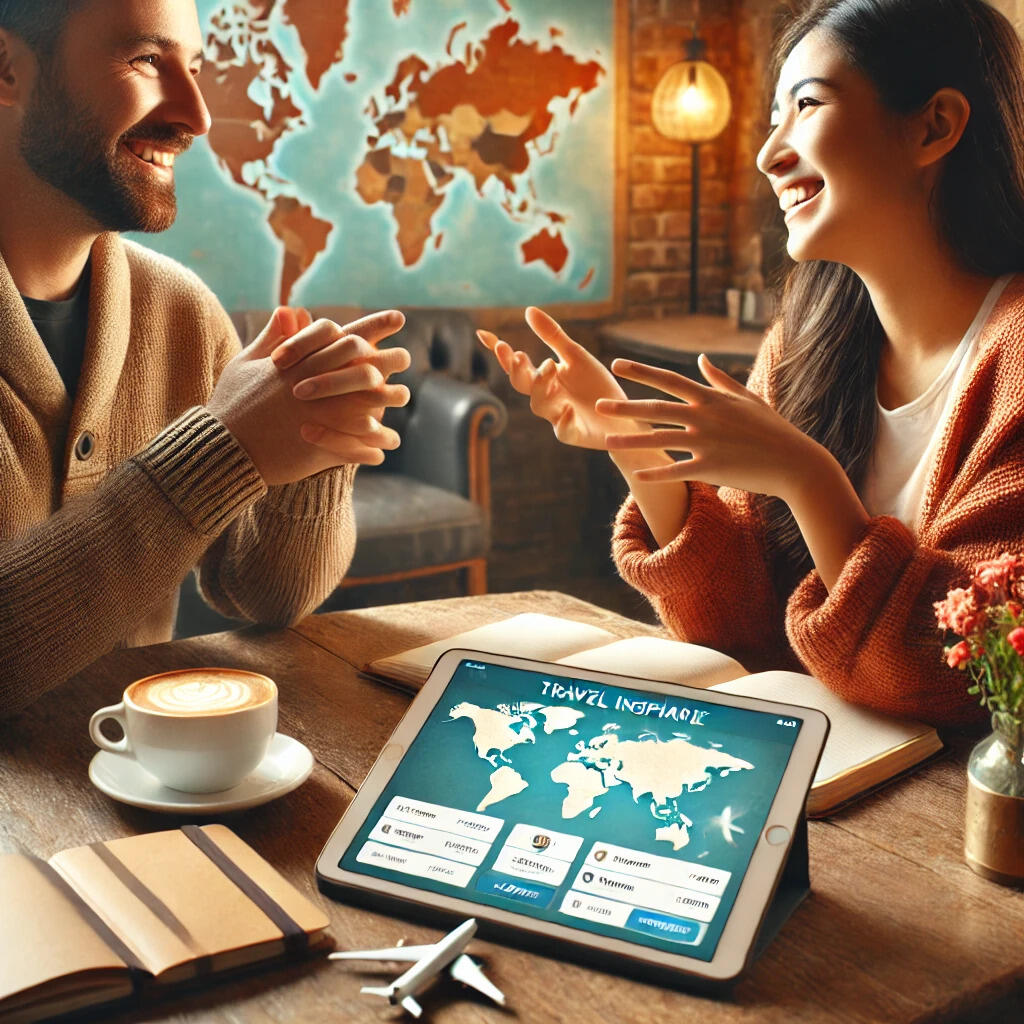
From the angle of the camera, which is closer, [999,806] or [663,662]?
[999,806]

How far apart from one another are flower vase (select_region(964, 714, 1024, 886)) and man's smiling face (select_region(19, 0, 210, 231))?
1.16 meters

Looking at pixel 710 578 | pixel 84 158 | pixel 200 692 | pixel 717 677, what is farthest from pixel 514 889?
pixel 84 158

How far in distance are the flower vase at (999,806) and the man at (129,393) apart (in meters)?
0.65

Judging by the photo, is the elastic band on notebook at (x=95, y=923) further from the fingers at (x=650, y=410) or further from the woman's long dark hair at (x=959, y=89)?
the woman's long dark hair at (x=959, y=89)

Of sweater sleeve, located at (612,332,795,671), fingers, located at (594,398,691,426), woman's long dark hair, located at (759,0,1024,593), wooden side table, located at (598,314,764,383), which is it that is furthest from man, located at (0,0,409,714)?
wooden side table, located at (598,314,764,383)

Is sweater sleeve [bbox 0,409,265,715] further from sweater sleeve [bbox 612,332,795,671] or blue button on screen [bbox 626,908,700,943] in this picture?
blue button on screen [bbox 626,908,700,943]

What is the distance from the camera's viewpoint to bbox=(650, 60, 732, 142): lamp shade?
4.05 metres

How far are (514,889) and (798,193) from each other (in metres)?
0.96

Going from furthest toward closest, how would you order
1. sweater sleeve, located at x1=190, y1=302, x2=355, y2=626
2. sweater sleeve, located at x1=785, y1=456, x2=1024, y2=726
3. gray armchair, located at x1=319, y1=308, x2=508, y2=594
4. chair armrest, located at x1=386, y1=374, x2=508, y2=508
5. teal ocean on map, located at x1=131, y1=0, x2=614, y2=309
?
1. teal ocean on map, located at x1=131, y1=0, x2=614, y2=309
2. chair armrest, located at x1=386, y1=374, x2=508, y2=508
3. gray armchair, located at x1=319, y1=308, x2=508, y2=594
4. sweater sleeve, located at x1=190, y1=302, x2=355, y2=626
5. sweater sleeve, located at x1=785, y1=456, x2=1024, y2=726

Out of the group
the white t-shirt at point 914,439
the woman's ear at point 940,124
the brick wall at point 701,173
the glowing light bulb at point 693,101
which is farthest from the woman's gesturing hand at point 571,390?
the glowing light bulb at point 693,101

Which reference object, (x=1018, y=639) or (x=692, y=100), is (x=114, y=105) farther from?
(x=692, y=100)

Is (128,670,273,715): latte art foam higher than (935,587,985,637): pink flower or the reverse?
the reverse

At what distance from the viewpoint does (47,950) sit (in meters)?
0.69

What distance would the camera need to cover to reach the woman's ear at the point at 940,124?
4.43 feet
